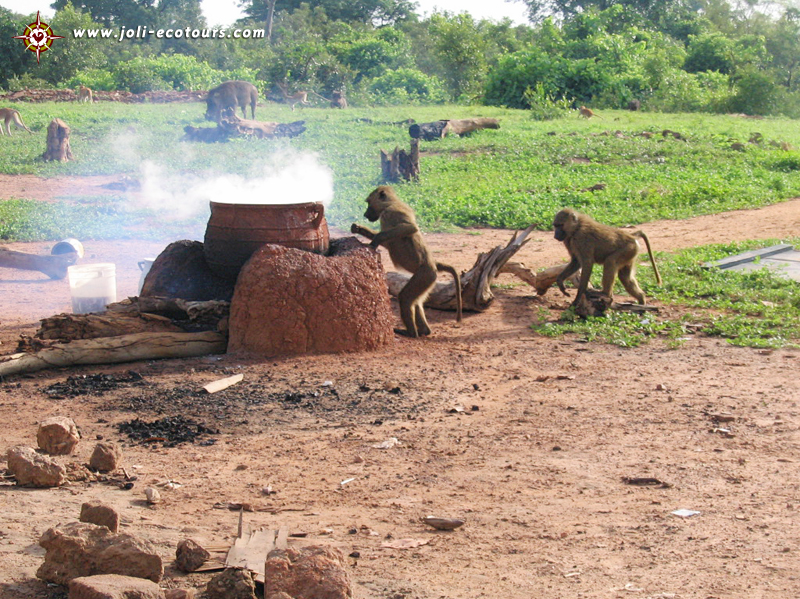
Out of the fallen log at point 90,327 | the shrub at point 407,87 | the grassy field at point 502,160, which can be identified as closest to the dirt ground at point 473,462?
the fallen log at point 90,327

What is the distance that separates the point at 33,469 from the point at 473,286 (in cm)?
482

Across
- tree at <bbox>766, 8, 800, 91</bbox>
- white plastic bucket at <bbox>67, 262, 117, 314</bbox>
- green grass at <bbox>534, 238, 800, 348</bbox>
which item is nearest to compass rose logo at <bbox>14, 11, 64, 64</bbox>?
white plastic bucket at <bbox>67, 262, 117, 314</bbox>

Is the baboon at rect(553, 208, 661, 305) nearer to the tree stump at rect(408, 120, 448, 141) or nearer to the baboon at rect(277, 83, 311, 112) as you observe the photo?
the tree stump at rect(408, 120, 448, 141)

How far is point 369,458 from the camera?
4.59 meters

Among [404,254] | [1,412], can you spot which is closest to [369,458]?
[1,412]

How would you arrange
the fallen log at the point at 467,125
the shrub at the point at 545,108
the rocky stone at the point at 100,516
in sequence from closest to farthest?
the rocky stone at the point at 100,516, the fallen log at the point at 467,125, the shrub at the point at 545,108

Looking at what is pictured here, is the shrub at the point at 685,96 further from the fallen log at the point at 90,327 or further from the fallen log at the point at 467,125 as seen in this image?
the fallen log at the point at 90,327

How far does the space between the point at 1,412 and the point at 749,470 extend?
4.11 meters

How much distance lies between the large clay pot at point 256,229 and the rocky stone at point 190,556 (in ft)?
12.3

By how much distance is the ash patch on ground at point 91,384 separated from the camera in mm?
5598

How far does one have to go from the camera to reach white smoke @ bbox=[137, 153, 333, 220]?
1180 cm

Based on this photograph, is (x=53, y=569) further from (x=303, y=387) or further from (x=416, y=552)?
(x=303, y=387)

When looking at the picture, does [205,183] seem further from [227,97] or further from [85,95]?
[85,95]

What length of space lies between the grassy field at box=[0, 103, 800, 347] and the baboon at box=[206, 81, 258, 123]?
55 cm
